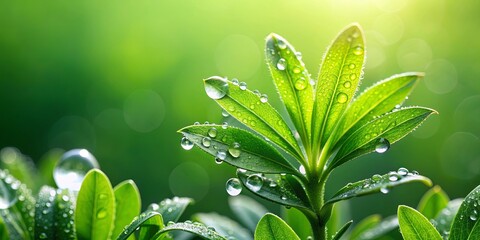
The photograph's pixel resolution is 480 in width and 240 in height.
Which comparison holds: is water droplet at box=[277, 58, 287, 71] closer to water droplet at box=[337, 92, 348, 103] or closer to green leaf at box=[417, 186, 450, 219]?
water droplet at box=[337, 92, 348, 103]

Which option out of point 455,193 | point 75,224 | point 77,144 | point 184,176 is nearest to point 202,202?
point 184,176

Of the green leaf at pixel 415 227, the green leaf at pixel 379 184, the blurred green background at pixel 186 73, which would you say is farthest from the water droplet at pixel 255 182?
the blurred green background at pixel 186 73

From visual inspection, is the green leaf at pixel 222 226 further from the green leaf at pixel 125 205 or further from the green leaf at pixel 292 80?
the green leaf at pixel 292 80

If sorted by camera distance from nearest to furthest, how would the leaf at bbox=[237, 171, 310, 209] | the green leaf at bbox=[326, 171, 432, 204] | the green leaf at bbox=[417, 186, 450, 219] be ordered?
the green leaf at bbox=[326, 171, 432, 204] → the leaf at bbox=[237, 171, 310, 209] → the green leaf at bbox=[417, 186, 450, 219]

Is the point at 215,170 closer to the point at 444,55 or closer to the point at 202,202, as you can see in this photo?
the point at 202,202

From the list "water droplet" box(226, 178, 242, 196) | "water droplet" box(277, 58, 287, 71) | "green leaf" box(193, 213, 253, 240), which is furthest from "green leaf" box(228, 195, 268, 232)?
"water droplet" box(277, 58, 287, 71)

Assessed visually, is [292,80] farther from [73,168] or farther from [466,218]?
[73,168]
